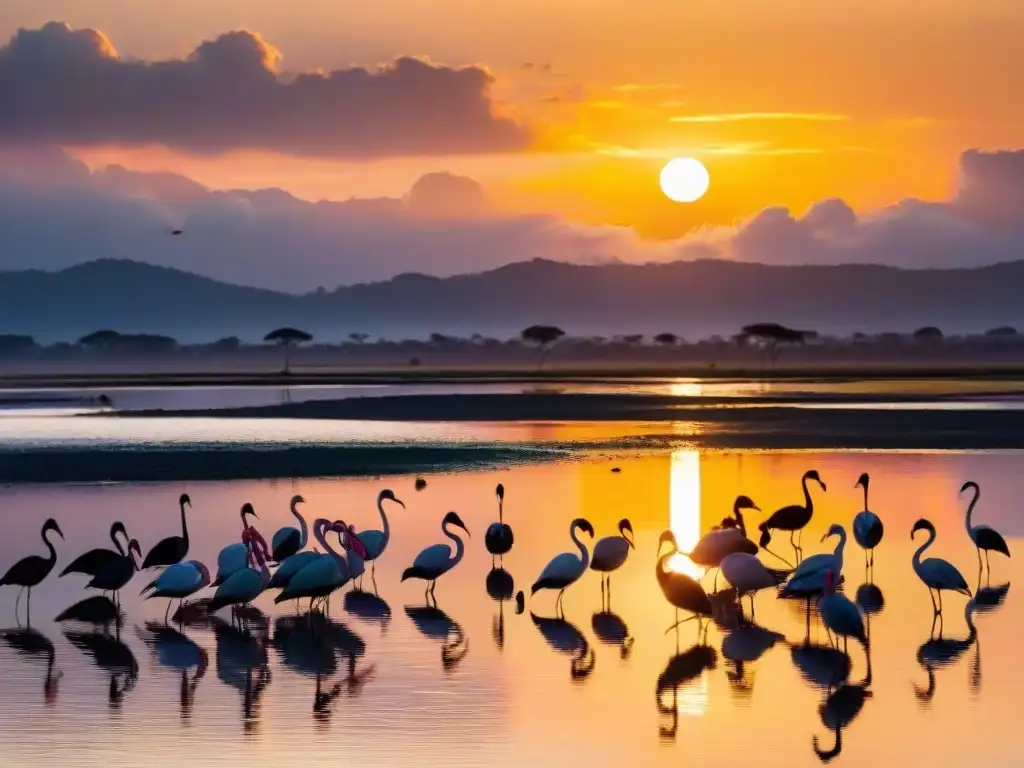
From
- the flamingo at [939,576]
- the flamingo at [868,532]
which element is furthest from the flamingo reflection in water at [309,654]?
the flamingo at [868,532]

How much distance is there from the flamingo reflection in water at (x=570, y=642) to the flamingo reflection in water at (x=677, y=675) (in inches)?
25.3

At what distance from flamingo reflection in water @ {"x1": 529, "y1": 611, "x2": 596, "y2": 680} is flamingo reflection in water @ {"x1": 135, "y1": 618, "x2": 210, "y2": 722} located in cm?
295

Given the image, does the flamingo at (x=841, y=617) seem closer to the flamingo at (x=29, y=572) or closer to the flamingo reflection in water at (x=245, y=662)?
the flamingo reflection in water at (x=245, y=662)

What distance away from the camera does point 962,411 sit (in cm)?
4544

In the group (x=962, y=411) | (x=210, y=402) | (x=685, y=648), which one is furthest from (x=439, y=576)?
(x=210, y=402)

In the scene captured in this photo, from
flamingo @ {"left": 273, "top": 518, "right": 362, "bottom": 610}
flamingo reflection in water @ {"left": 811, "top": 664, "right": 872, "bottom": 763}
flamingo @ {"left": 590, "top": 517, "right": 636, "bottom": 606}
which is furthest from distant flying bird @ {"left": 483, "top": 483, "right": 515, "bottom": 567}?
flamingo reflection in water @ {"left": 811, "top": 664, "right": 872, "bottom": 763}

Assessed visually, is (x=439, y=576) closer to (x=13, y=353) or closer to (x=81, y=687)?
(x=81, y=687)

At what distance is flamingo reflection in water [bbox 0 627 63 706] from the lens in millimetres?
12328

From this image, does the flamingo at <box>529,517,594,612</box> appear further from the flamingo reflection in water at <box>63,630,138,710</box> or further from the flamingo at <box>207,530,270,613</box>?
the flamingo reflection in water at <box>63,630,138,710</box>

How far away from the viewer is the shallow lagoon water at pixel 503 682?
10586 millimetres

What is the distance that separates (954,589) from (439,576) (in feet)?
17.7

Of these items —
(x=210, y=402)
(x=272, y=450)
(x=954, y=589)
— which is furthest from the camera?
(x=210, y=402)

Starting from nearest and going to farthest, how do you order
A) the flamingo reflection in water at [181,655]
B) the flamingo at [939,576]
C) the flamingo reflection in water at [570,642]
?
the flamingo reflection in water at [181,655] < the flamingo reflection in water at [570,642] < the flamingo at [939,576]

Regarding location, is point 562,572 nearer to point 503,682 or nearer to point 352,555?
point 352,555
